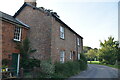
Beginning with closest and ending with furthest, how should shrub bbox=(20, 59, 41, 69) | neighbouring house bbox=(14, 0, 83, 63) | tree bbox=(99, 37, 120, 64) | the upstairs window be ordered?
shrub bbox=(20, 59, 41, 69), the upstairs window, neighbouring house bbox=(14, 0, 83, 63), tree bbox=(99, 37, 120, 64)

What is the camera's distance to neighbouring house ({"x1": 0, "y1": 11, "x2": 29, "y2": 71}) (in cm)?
1137

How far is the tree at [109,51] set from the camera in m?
35.1

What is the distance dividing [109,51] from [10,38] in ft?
104

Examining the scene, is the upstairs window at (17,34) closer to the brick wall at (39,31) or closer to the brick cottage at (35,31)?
the brick cottage at (35,31)

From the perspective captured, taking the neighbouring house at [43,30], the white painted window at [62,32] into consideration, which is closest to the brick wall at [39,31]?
the neighbouring house at [43,30]

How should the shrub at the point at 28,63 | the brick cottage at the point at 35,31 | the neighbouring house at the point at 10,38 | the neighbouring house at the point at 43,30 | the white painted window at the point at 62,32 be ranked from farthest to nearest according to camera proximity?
the white painted window at the point at 62,32 → the neighbouring house at the point at 43,30 → the shrub at the point at 28,63 → the brick cottage at the point at 35,31 → the neighbouring house at the point at 10,38

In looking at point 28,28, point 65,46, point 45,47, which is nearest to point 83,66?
point 65,46

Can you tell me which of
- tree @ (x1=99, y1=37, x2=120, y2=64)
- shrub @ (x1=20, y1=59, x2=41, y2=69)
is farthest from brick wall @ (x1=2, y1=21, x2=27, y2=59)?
tree @ (x1=99, y1=37, x2=120, y2=64)

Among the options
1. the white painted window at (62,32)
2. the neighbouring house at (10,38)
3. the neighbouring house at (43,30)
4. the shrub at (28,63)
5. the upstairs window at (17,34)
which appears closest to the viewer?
the neighbouring house at (10,38)

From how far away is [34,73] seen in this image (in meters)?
9.94

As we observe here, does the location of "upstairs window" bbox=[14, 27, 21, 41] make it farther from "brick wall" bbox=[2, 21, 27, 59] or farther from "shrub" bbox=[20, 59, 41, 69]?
"shrub" bbox=[20, 59, 41, 69]

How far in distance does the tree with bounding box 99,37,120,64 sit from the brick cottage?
2411 cm

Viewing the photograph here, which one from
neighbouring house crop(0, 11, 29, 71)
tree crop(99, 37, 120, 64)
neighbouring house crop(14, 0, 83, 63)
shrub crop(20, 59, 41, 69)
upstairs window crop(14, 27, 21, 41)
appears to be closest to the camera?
neighbouring house crop(0, 11, 29, 71)

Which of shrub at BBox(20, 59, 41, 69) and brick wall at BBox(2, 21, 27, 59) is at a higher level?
brick wall at BBox(2, 21, 27, 59)
